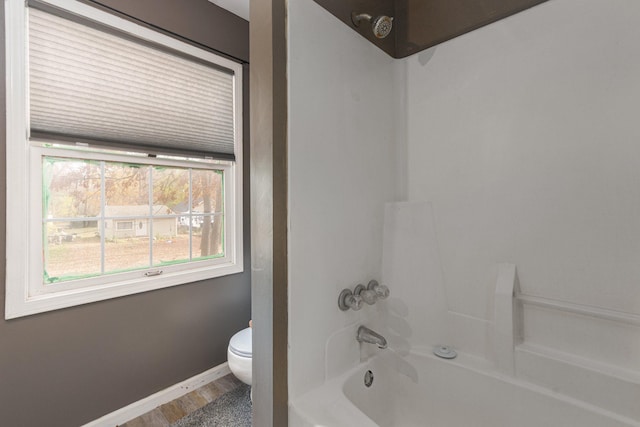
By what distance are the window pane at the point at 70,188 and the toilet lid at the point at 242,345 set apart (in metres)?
1.11

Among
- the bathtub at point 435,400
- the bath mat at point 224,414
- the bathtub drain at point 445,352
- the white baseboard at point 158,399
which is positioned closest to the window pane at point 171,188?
the white baseboard at point 158,399

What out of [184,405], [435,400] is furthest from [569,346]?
[184,405]

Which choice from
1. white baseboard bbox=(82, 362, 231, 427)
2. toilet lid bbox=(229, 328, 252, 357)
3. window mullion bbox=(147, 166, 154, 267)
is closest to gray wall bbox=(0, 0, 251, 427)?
white baseboard bbox=(82, 362, 231, 427)

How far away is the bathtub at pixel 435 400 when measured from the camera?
922 mm

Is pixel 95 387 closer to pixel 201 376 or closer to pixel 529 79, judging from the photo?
pixel 201 376

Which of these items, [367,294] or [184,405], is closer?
[367,294]

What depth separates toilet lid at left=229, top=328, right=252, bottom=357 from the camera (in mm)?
1533

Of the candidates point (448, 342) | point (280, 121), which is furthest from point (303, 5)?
point (448, 342)

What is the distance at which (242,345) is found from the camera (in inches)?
62.5

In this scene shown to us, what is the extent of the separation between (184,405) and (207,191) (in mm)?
1416

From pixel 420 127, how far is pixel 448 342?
1.09 m

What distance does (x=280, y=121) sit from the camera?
2.99 ft

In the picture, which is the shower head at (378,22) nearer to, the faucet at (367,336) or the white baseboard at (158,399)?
the faucet at (367,336)

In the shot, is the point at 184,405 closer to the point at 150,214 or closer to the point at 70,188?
the point at 150,214
